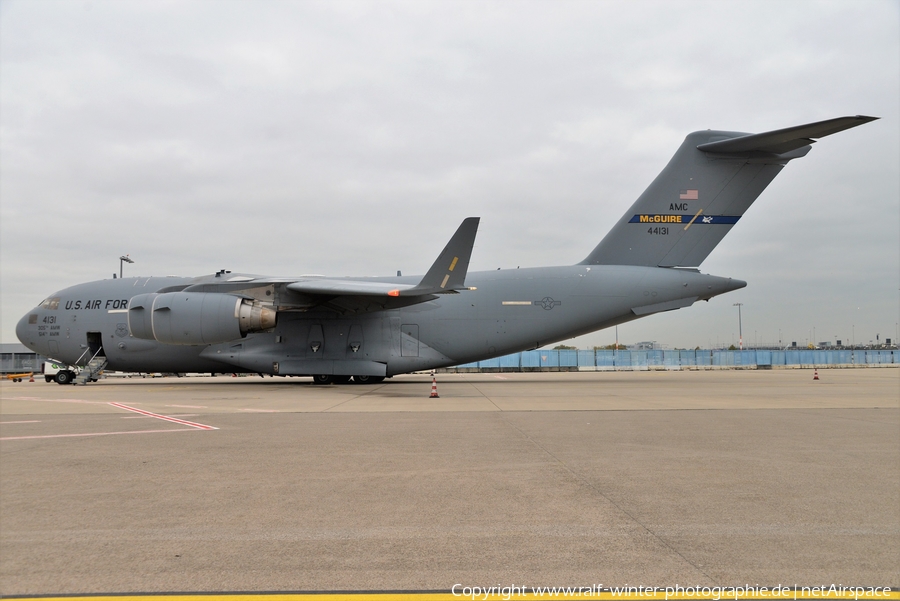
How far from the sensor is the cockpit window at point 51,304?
22.6 meters

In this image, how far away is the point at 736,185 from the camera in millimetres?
20781

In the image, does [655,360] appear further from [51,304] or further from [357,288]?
[51,304]

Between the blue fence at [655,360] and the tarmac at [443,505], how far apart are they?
35835mm

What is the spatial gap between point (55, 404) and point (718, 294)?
18.7 m

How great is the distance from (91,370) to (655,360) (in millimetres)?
36205

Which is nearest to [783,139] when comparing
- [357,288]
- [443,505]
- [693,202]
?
[693,202]

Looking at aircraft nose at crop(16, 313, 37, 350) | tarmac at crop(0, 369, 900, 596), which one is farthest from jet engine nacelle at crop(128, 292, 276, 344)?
tarmac at crop(0, 369, 900, 596)

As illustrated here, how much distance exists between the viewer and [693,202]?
20.9 m

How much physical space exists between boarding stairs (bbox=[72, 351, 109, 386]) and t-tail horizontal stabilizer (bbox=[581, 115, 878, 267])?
58.9 feet

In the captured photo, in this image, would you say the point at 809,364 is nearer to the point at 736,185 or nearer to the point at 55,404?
the point at 736,185

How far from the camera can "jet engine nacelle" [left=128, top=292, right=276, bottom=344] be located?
18.5m

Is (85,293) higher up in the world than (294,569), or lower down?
higher up

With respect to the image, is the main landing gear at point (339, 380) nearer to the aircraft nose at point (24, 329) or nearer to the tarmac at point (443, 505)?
the aircraft nose at point (24, 329)

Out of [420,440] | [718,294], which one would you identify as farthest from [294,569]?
[718,294]
